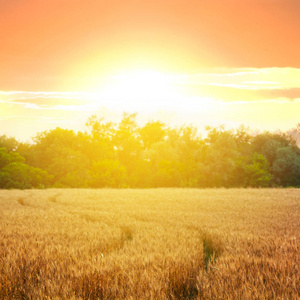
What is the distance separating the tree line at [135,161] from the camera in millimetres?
41125

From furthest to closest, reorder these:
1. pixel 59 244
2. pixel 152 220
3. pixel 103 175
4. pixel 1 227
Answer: pixel 103 175 < pixel 152 220 < pixel 1 227 < pixel 59 244

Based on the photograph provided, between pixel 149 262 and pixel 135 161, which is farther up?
pixel 149 262

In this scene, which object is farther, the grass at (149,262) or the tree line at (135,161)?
the tree line at (135,161)

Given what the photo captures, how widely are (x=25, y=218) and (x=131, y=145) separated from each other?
40.6m

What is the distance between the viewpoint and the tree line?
4112 cm

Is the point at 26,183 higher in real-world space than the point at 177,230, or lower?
lower

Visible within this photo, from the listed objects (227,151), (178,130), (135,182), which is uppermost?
(178,130)

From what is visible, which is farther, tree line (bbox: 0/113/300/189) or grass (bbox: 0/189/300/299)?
tree line (bbox: 0/113/300/189)

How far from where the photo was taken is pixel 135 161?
48719 millimetres

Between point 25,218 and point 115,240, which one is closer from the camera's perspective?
point 115,240

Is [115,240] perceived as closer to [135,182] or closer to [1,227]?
[1,227]

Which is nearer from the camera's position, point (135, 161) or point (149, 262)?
point (149, 262)

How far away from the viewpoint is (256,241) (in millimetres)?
6336

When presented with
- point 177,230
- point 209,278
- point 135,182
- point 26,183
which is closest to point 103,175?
point 135,182
